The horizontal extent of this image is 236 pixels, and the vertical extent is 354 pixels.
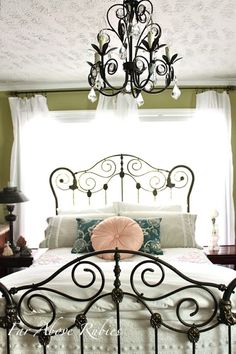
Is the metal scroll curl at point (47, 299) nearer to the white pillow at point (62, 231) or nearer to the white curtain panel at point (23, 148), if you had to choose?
the white pillow at point (62, 231)

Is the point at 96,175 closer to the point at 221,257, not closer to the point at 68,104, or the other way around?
the point at 68,104

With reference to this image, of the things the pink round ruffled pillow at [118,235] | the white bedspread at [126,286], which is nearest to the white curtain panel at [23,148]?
the pink round ruffled pillow at [118,235]

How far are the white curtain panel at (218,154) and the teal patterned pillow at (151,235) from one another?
102 centimetres

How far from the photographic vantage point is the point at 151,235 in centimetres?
322

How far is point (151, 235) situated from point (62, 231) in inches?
31.0

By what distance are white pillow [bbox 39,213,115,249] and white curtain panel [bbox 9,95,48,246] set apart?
0.70 meters

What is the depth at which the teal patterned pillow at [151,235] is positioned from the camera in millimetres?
3146

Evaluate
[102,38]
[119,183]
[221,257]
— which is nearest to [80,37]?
[102,38]

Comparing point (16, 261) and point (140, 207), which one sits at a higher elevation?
point (140, 207)

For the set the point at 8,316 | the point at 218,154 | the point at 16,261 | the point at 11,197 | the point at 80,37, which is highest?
the point at 80,37

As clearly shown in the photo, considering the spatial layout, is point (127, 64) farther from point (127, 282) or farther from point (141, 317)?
point (141, 317)

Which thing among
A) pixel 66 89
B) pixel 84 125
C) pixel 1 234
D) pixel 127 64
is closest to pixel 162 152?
pixel 84 125

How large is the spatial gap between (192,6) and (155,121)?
1945mm

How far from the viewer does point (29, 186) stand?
4.10 meters
